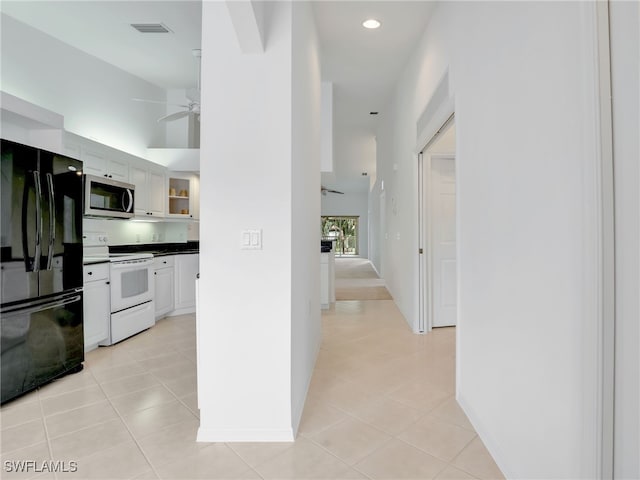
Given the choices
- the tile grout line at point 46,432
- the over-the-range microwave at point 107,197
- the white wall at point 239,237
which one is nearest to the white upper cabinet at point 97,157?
the over-the-range microwave at point 107,197

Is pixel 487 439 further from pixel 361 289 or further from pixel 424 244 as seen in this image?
pixel 361 289

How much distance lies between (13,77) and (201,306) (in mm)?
3396

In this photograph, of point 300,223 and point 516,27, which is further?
point 300,223

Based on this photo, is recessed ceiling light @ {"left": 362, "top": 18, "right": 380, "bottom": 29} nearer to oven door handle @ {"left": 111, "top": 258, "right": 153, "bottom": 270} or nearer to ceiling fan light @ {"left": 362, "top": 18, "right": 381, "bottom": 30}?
ceiling fan light @ {"left": 362, "top": 18, "right": 381, "bottom": 30}

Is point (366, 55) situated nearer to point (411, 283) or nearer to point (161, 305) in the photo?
point (411, 283)

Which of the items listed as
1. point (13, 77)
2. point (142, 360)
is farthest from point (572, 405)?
point (13, 77)

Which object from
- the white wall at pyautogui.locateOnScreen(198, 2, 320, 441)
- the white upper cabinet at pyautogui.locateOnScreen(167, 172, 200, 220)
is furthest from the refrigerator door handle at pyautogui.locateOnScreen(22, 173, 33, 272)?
the white upper cabinet at pyautogui.locateOnScreen(167, 172, 200, 220)

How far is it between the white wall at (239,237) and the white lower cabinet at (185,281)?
121 inches

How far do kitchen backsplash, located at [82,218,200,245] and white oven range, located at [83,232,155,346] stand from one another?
1.25 feet

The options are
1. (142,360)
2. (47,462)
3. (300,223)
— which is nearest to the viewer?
(47,462)

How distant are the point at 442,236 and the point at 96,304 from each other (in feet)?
12.1

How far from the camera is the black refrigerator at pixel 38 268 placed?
A: 7.39ft

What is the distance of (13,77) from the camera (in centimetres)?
334

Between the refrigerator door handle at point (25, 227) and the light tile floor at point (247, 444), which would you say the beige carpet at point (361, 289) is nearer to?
the light tile floor at point (247, 444)
